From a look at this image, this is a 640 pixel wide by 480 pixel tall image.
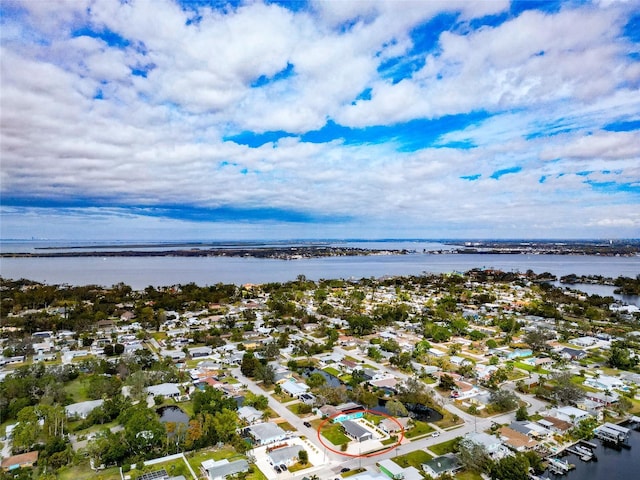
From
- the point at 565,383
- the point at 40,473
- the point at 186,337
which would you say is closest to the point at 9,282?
the point at 186,337

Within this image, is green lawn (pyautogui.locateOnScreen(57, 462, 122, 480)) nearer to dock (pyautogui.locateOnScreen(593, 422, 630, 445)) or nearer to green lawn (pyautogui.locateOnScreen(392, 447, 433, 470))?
green lawn (pyautogui.locateOnScreen(392, 447, 433, 470))

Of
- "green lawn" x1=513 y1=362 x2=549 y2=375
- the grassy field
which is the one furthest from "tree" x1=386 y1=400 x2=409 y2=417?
"green lawn" x1=513 y1=362 x2=549 y2=375

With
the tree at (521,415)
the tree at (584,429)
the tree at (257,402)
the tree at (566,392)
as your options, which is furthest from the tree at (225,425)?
the tree at (566,392)

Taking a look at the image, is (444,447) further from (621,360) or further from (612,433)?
(621,360)

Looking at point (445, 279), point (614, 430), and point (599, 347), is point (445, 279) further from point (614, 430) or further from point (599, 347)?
point (614, 430)

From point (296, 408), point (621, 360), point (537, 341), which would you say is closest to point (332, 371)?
point (296, 408)

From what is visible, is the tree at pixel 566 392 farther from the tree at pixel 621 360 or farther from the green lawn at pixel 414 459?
the green lawn at pixel 414 459
